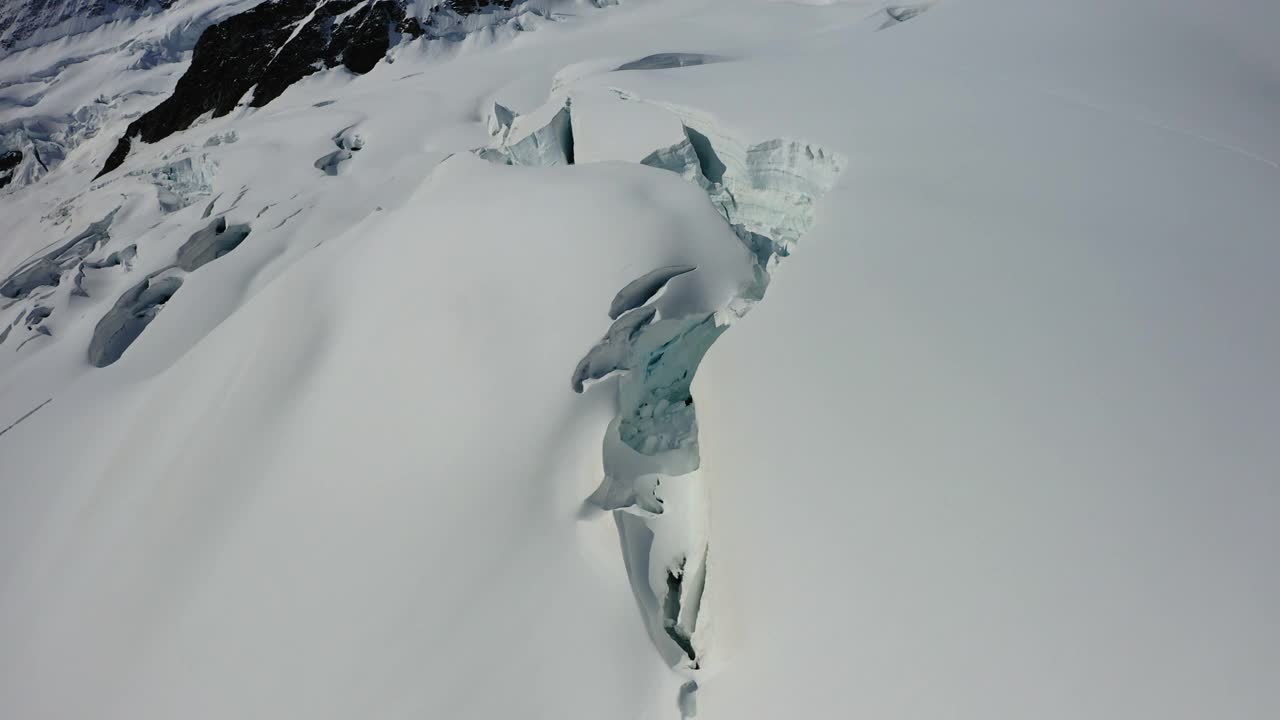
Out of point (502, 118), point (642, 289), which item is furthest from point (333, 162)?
point (642, 289)

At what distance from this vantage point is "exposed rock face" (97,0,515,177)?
22281 mm

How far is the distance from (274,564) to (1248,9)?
30.1 feet

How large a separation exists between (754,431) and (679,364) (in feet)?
3.95

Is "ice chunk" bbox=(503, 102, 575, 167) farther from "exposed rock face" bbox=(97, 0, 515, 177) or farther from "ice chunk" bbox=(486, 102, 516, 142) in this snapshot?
"exposed rock face" bbox=(97, 0, 515, 177)

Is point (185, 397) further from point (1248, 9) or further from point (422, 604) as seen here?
point (1248, 9)

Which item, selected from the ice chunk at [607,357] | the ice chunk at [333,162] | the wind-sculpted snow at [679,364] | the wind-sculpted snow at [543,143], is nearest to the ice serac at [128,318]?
the ice chunk at [333,162]

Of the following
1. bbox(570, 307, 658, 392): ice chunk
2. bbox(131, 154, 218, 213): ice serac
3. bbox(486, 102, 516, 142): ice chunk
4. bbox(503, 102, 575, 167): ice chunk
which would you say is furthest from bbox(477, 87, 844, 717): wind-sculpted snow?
bbox(131, 154, 218, 213): ice serac

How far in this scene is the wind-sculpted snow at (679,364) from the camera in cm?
357

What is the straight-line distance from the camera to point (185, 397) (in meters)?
5.48

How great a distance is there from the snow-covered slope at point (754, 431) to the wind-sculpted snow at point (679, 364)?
3 centimetres

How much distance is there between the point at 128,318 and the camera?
8523mm

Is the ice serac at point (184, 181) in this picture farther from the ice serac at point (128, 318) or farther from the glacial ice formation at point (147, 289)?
the ice serac at point (128, 318)

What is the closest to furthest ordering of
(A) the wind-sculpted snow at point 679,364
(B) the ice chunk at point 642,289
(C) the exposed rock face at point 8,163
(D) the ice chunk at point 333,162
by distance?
(A) the wind-sculpted snow at point 679,364 < (B) the ice chunk at point 642,289 < (D) the ice chunk at point 333,162 < (C) the exposed rock face at point 8,163

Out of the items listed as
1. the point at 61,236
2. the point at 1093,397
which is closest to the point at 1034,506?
the point at 1093,397
